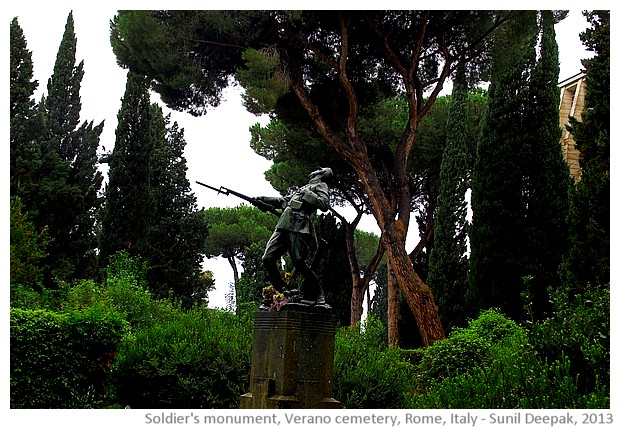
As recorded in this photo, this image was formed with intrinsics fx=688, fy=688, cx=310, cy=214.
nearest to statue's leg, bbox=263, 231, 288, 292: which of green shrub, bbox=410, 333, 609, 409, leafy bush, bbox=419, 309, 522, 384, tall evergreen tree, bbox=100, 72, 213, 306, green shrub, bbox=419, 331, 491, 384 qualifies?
green shrub, bbox=410, 333, 609, 409

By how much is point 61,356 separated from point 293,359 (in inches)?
168

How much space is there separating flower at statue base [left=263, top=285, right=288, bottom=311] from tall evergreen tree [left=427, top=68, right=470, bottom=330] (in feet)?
36.7

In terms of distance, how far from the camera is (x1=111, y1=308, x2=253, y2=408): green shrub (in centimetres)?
855

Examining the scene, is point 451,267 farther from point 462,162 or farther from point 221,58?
point 221,58

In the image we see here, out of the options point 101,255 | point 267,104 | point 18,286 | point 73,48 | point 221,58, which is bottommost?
point 18,286

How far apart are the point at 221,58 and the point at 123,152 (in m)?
6.85

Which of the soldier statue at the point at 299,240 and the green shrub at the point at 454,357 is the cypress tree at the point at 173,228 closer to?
the green shrub at the point at 454,357

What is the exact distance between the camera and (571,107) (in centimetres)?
2067

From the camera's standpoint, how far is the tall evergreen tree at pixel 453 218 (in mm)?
17984

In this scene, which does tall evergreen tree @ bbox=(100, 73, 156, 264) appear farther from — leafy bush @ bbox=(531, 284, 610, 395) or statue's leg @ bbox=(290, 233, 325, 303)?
leafy bush @ bbox=(531, 284, 610, 395)

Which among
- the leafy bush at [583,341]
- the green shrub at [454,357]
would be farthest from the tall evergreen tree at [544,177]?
the leafy bush at [583,341]

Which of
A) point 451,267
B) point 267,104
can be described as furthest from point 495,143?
point 267,104

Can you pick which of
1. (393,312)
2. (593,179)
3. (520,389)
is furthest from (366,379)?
(393,312)

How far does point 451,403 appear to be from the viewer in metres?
6.51
